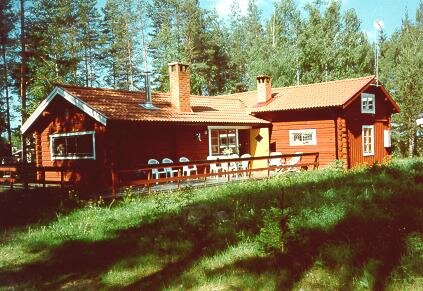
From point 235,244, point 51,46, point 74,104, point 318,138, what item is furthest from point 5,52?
point 235,244

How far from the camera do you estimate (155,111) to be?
18.9 m

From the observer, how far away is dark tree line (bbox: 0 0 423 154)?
3123 cm

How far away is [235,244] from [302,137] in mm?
15997

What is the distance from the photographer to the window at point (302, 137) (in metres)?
22.5

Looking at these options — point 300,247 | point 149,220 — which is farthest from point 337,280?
point 149,220

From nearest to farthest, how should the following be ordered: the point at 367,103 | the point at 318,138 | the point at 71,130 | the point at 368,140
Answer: the point at 71,130 → the point at 318,138 → the point at 367,103 → the point at 368,140

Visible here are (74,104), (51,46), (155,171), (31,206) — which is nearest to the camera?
(31,206)

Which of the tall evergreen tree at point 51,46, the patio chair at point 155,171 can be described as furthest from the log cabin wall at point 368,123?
the tall evergreen tree at point 51,46

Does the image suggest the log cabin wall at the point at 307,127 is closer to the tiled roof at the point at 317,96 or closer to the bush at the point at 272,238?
the tiled roof at the point at 317,96

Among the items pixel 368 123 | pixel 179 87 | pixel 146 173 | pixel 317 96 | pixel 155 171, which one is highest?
pixel 179 87

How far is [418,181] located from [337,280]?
22.3 feet

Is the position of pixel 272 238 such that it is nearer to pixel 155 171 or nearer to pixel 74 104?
pixel 155 171

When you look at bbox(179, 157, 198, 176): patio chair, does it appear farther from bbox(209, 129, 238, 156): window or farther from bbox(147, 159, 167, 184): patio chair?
bbox(209, 129, 238, 156): window

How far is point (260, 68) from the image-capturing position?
40.2 m
